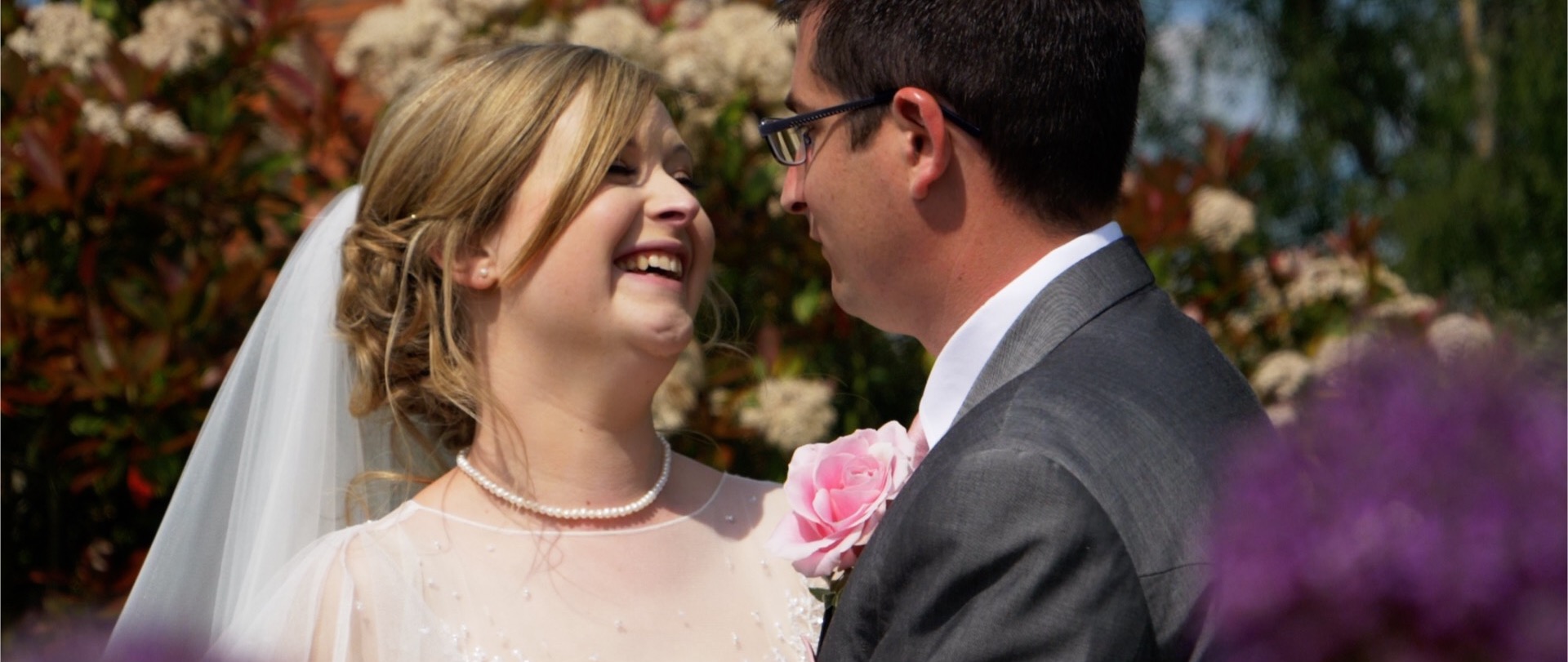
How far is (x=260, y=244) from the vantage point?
4.41 metres

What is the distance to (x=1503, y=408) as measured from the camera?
2.17ft

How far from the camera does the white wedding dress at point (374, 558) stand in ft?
8.35

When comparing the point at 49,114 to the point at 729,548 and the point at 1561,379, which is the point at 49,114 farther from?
the point at 1561,379

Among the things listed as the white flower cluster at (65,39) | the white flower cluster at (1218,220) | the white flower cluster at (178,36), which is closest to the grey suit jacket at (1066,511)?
the white flower cluster at (1218,220)

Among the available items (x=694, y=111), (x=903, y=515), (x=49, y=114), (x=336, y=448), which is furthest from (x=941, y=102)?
(x=49, y=114)

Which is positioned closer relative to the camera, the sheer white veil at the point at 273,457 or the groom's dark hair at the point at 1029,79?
the groom's dark hair at the point at 1029,79

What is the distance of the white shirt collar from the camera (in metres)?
1.85

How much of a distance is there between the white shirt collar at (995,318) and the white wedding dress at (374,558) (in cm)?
100

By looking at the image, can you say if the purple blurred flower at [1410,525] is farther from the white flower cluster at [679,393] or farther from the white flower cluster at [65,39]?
the white flower cluster at [65,39]

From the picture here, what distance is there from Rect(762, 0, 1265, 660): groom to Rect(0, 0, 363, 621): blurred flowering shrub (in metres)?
2.46

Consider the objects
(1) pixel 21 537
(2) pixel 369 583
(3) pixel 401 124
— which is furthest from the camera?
(1) pixel 21 537

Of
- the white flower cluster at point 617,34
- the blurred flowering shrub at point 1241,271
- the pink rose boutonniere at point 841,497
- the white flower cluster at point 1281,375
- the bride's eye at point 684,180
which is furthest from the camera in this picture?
the blurred flowering shrub at point 1241,271

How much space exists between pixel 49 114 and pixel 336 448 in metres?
2.01

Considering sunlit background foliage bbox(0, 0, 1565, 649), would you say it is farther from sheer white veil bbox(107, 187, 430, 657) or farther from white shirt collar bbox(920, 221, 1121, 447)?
white shirt collar bbox(920, 221, 1121, 447)
